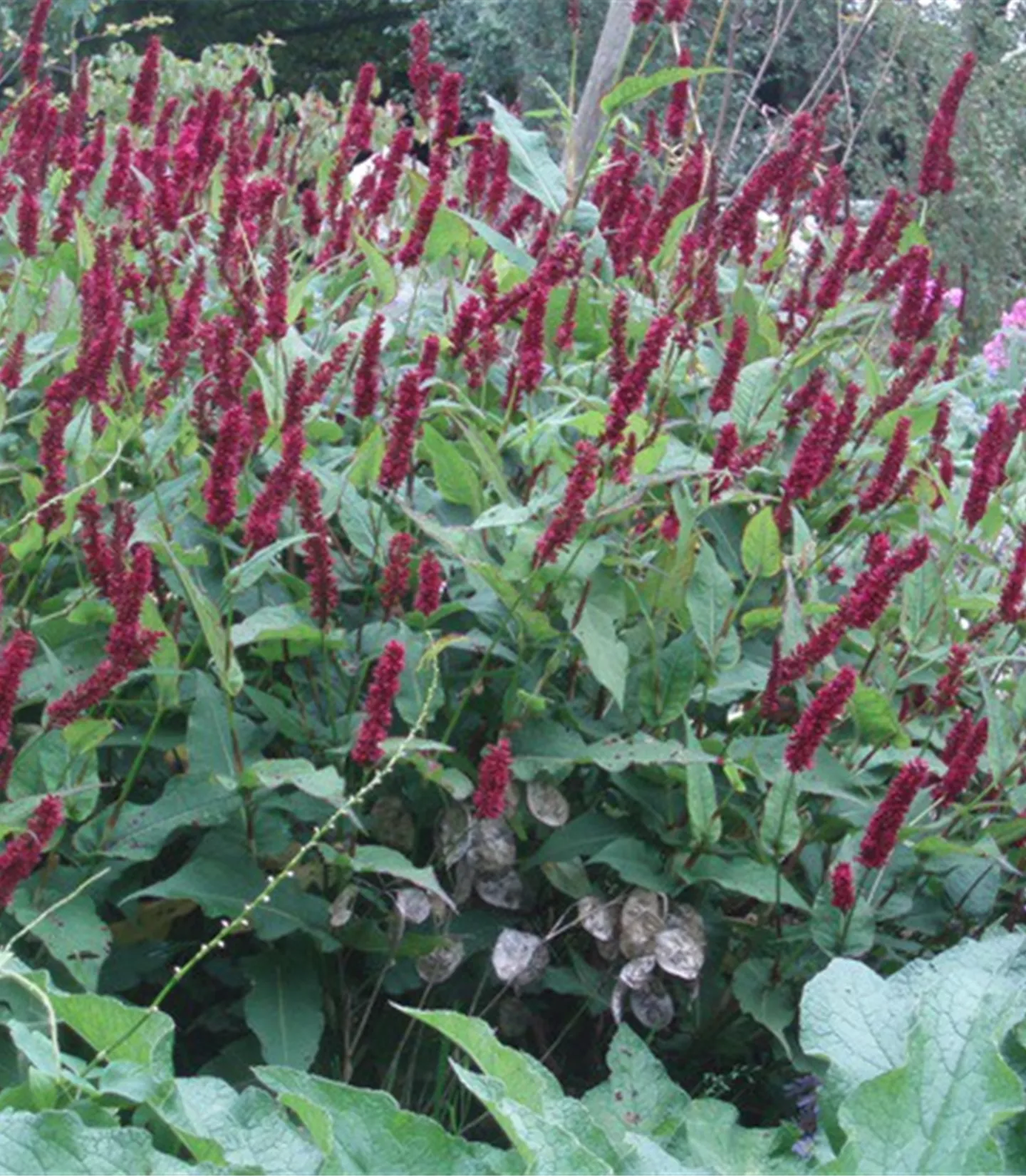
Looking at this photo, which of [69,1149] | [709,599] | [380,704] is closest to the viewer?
[69,1149]

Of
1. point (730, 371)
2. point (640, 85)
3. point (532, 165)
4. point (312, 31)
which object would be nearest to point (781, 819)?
point (730, 371)

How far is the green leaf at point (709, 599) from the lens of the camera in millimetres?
2445

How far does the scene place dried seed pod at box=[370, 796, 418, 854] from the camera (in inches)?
94.1

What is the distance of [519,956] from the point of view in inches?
92.3

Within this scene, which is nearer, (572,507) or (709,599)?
(572,507)

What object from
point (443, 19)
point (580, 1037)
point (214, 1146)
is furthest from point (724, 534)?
point (443, 19)

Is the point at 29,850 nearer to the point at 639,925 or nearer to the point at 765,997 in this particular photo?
the point at 639,925

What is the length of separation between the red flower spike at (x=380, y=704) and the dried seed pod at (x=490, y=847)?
320 millimetres

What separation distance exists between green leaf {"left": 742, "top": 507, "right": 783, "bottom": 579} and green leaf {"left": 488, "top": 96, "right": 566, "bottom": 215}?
703 millimetres

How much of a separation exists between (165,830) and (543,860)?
0.49 meters

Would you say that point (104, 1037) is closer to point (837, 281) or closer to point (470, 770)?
point (470, 770)

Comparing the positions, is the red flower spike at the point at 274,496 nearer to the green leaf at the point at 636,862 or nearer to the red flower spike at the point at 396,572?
the red flower spike at the point at 396,572

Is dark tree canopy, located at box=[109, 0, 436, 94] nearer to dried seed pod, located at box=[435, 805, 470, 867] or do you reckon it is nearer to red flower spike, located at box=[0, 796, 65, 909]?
dried seed pod, located at box=[435, 805, 470, 867]

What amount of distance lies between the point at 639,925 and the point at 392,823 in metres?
0.33
